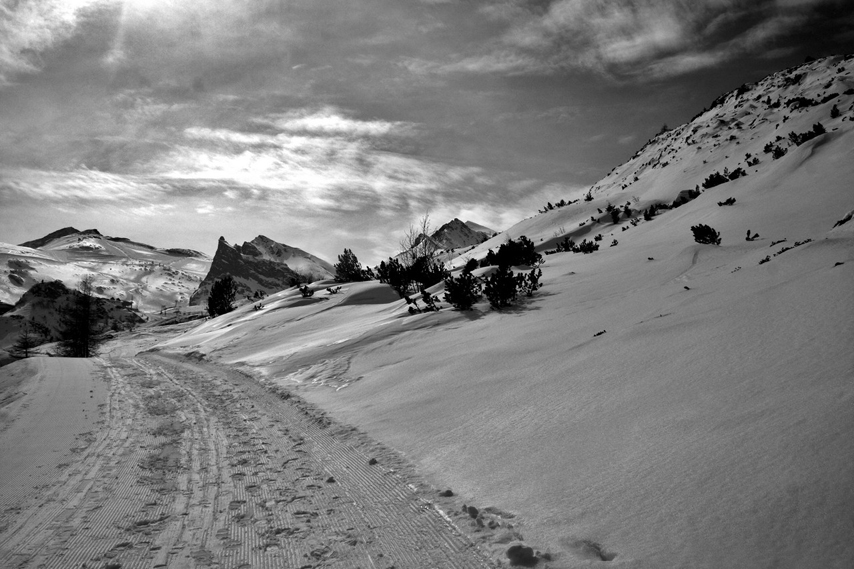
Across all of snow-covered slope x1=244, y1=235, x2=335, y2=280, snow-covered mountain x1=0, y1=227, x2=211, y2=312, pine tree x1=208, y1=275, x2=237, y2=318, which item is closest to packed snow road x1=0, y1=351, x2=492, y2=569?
pine tree x1=208, y1=275, x2=237, y2=318

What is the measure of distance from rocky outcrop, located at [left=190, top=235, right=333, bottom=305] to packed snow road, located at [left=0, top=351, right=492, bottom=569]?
12431 cm

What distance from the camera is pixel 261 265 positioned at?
152125 millimetres

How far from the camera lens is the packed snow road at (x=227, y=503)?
240 cm

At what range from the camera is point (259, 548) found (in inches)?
97.6

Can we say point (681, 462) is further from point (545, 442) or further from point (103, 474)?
point (103, 474)

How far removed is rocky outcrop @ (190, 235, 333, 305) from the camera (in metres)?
139

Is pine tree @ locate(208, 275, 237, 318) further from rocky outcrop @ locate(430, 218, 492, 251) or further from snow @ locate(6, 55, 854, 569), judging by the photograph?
rocky outcrop @ locate(430, 218, 492, 251)

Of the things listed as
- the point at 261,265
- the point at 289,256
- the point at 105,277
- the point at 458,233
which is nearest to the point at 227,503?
the point at 458,233

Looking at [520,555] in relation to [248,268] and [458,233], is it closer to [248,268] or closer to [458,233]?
[458,233]

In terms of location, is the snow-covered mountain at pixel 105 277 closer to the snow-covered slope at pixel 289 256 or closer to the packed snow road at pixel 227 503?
the snow-covered slope at pixel 289 256

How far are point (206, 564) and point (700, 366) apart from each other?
3.81 m

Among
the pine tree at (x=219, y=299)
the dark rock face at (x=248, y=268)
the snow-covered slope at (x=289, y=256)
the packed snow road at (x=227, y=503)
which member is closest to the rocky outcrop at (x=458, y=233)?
the dark rock face at (x=248, y=268)

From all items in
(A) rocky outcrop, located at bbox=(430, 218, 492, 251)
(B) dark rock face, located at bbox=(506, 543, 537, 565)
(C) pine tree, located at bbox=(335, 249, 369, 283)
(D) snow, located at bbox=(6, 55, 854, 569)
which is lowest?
(B) dark rock face, located at bbox=(506, 543, 537, 565)

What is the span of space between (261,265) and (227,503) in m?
160
